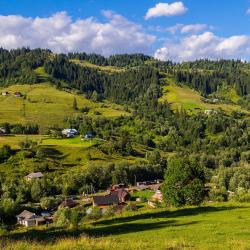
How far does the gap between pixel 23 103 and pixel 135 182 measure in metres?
98.5

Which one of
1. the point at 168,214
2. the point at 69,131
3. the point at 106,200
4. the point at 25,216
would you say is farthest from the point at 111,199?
the point at 69,131

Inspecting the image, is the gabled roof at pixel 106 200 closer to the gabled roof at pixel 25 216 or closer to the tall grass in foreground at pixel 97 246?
the gabled roof at pixel 25 216

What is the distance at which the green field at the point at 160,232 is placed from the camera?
14.5 m

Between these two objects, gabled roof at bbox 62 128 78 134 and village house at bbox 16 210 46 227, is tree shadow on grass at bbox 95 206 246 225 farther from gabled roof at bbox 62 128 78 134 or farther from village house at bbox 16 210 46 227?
gabled roof at bbox 62 128 78 134

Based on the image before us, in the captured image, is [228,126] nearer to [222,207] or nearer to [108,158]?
[108,158]

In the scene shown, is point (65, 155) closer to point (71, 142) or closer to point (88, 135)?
point (71, 142)

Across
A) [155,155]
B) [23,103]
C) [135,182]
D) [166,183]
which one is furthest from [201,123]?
[166,183]

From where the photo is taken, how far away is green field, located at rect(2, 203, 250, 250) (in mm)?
14539

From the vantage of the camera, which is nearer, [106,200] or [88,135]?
[106,200]

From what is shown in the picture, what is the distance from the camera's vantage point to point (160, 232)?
65.6 ft

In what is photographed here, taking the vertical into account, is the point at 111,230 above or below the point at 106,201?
above

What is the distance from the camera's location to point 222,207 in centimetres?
3008

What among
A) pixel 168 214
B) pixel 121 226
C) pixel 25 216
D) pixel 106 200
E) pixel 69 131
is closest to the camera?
pixel 121 226

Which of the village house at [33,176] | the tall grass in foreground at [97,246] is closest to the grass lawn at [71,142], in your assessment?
the village house at [33,176]
